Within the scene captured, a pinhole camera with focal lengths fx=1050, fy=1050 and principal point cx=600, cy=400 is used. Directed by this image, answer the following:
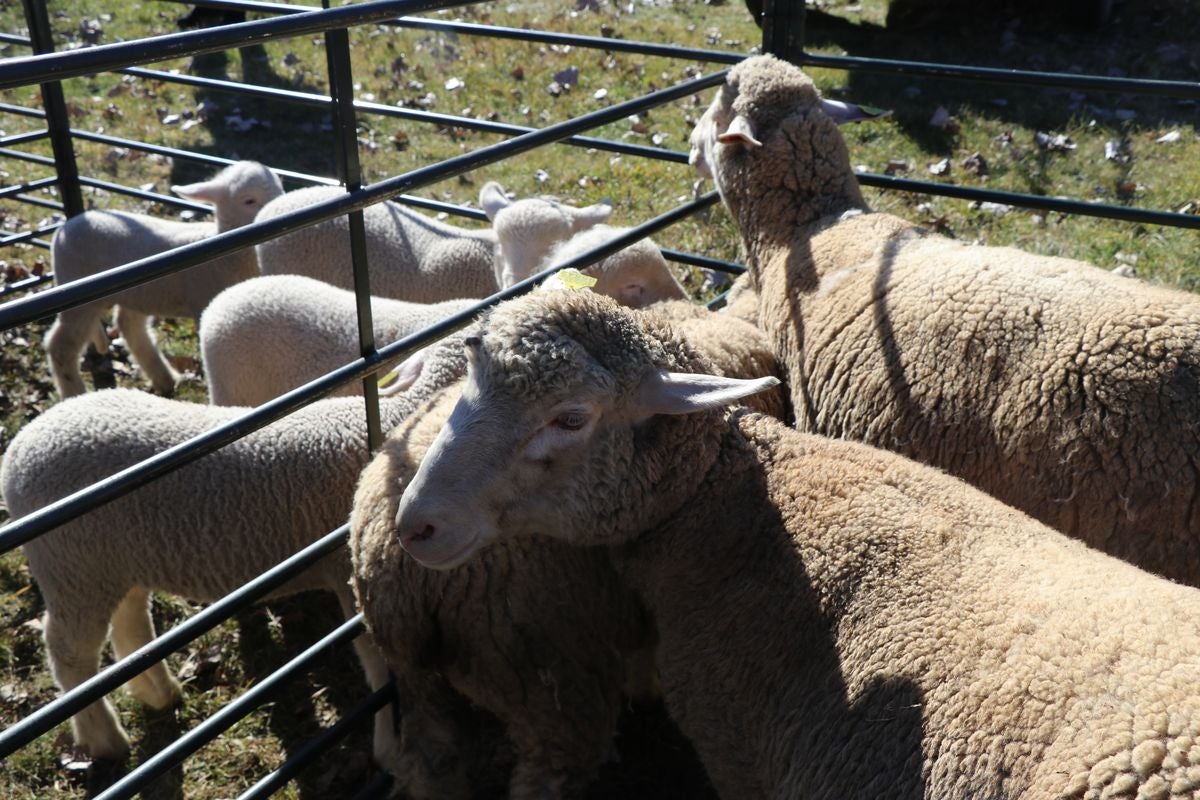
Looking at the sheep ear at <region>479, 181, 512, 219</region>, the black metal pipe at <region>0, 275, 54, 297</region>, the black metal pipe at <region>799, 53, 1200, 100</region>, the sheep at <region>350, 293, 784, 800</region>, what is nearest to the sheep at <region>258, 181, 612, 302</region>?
the sheep ear at <region>479, 181, 512, 219</region>

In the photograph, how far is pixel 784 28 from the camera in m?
4.50

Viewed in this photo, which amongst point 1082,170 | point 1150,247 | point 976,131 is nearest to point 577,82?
point 976,131

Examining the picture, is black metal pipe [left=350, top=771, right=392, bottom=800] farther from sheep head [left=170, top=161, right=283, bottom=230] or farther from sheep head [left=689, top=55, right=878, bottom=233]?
sheep head [left=170, top=161, right=283, bottom=230]

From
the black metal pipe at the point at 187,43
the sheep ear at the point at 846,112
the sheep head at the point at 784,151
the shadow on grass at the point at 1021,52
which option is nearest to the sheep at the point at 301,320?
the sheep head at the point at 784,151

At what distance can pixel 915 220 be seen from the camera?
6516 mm

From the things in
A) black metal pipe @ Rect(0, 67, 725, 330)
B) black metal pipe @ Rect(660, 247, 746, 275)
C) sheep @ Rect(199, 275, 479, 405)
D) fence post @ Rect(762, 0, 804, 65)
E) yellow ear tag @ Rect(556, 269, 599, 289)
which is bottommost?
sheep @ Rect(199, 275, 479, 405)

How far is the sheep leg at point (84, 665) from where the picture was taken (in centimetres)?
346

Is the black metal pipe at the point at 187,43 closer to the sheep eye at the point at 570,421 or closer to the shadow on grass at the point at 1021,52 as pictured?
the sheep eye at the point at 570,421

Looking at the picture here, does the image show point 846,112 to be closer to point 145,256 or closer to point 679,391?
point 679,391

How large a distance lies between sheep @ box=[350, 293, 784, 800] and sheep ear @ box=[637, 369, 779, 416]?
0.29 m

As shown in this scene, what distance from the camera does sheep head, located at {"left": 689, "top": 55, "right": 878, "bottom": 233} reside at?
13.6ft

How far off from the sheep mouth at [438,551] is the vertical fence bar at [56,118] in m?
3.51

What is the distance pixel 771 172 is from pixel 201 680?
291cm

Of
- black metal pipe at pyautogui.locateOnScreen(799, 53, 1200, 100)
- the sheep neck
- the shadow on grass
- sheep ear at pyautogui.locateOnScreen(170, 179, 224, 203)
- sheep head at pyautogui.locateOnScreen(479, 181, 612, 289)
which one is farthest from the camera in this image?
the shadow on grass
